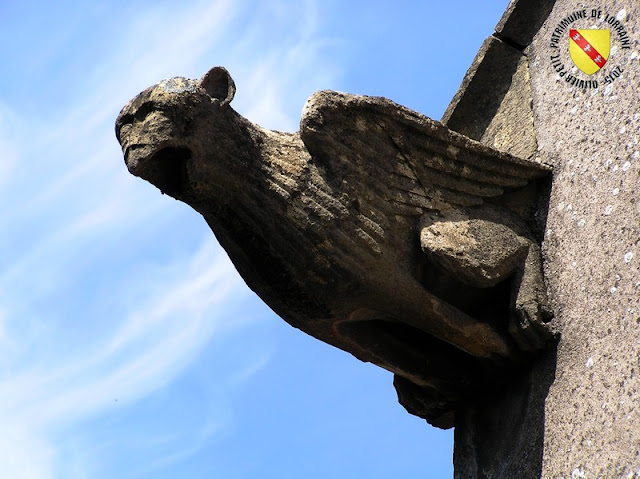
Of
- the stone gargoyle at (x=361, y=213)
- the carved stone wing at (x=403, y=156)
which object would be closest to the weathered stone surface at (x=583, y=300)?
the stone gargoyle at (x=361, y=213)

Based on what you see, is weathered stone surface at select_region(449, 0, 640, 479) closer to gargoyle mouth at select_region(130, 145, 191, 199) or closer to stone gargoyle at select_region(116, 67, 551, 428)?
stone gargoyle at select_region(116, 67, 551, 428)

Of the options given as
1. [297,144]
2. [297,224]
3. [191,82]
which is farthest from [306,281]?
[191,82]

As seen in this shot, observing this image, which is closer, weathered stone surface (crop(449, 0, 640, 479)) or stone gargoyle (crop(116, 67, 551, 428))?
weathered stone surface (crop(449, 0, 640, 479))

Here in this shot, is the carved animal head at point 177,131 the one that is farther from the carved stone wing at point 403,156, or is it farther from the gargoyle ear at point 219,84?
the carved stone wing at point 403,156

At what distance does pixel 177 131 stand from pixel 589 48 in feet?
5.09

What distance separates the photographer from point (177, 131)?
3.65 metres

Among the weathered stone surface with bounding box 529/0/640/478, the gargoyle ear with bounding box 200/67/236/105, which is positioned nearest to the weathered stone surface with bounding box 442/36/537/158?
the weathered stone surface with bounding box 529/0/640/478

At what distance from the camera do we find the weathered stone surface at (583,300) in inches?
137

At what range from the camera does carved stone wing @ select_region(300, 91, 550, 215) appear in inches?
151

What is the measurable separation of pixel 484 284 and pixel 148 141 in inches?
48.9

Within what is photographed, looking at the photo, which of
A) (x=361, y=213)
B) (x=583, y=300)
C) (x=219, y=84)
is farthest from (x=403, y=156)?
(x=583, y=300)

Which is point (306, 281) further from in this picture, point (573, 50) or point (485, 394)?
point (573, 50)

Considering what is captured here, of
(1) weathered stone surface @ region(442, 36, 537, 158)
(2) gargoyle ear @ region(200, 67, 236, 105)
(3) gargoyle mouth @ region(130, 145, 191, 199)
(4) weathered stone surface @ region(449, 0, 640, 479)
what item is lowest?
(4) weathered stone surface @ region(449, 0, 640, 479)

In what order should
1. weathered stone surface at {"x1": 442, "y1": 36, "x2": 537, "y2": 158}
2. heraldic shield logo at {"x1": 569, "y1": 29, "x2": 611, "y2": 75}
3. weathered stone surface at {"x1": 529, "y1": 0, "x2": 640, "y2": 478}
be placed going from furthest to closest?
weathered stone surface at {"x1": 442, "y1": 36, "x2": 537, "y2": 158}
heraldic shield logo at {"x1": 569, "y1": 29, "x2": 611, "y2": 75}
weathered stone surface at {"x1": 529, "y1": 0, "x2": 640, "y2": 478}
